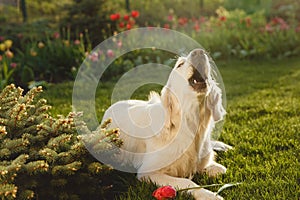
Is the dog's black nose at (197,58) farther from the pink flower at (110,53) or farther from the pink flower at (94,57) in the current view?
the pink flower at (110,53)

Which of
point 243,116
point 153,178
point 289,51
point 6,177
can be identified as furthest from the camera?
point 289,51

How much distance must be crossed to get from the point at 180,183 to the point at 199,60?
2.61 feet

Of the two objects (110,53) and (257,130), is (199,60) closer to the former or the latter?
(257,130)

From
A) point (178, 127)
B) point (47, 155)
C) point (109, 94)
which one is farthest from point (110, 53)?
point (47, 155)

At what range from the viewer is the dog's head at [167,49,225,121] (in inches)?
103

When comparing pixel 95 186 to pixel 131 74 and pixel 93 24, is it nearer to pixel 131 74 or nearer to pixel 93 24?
pixel 131 74

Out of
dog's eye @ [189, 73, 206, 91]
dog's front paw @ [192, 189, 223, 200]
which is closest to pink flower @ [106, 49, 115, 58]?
dog's eye @ [189, 73, 206, 91]

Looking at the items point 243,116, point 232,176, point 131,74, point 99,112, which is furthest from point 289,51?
point 232,176

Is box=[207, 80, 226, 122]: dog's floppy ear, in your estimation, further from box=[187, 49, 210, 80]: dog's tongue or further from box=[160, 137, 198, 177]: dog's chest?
box=[160, 137, 198, 177]: dog's chest

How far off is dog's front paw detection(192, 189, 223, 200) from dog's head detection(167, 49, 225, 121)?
549 mm

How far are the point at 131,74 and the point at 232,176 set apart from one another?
4.01m

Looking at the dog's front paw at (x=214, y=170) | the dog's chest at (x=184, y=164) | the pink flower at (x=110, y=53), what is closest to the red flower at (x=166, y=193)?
the dog's chest at (x=184, y=164)

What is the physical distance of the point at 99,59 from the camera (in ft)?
22.2

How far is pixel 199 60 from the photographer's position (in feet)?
8.57
